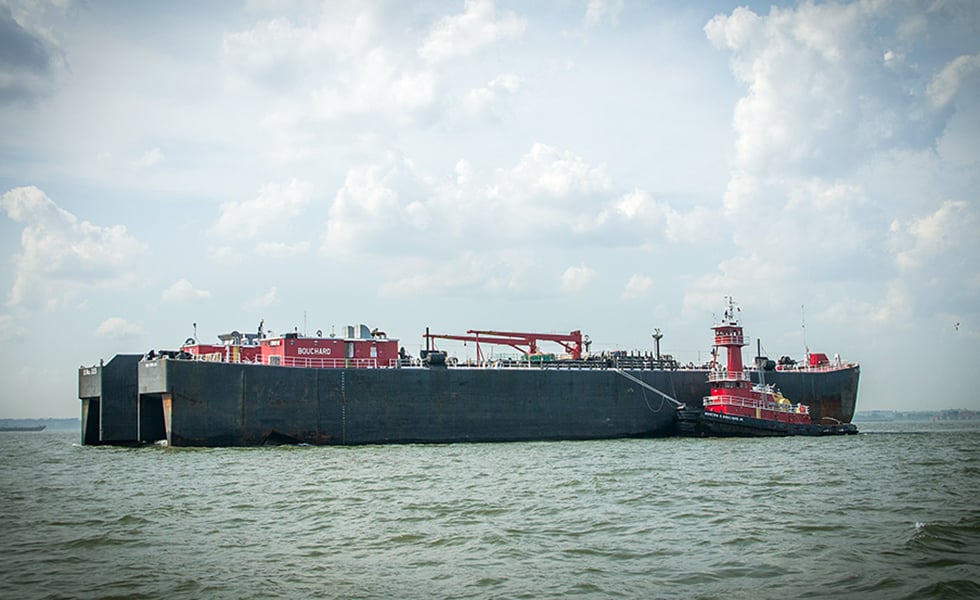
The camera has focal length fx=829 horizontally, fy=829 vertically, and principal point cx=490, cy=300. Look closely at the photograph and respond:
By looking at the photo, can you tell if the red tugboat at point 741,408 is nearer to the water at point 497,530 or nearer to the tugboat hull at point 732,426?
the tugboat hull at point 732,426

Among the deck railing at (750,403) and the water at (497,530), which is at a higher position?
the deck railing at (750,403)

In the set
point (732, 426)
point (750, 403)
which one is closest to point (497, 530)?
point (732, 426)

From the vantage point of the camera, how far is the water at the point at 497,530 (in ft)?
39.5

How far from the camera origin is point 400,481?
24.0 meters

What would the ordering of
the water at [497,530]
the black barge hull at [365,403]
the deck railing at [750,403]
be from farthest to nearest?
the deck railing at [750,403] < the black barge hull at [365,403] < the water at [497,530]

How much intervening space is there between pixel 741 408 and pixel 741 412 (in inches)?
8.6

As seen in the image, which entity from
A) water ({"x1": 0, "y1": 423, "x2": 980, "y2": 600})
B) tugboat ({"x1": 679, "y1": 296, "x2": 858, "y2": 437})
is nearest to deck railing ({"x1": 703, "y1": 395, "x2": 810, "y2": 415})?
tugboat ({"x1": 679, "y1": 296, "x2": 858, "y2": 437})

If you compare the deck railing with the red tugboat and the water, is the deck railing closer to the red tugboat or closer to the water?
the red tugboat

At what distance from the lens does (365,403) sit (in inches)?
1558

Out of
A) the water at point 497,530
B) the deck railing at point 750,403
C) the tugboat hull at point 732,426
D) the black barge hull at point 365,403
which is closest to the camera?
the water at point 497,530

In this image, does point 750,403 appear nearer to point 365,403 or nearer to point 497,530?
point 365,403

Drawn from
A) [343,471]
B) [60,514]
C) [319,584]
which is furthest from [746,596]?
[343,471]

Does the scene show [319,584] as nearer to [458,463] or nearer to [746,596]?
[746,596]

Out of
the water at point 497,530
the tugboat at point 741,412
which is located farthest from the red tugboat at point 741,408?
the water at point 497,530
